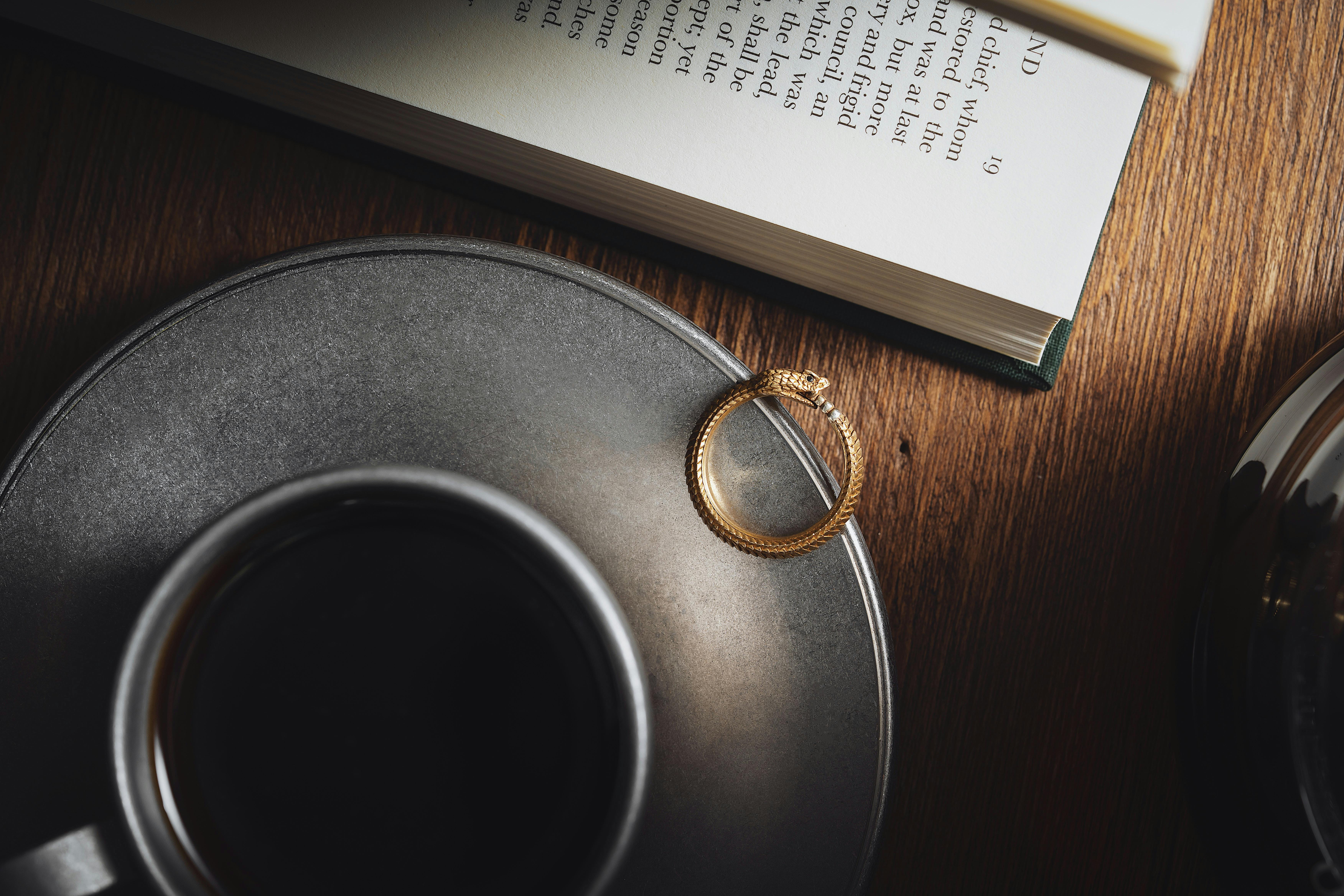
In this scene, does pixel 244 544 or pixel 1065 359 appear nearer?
pixel 244 544

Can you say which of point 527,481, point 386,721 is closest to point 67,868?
point 386,721

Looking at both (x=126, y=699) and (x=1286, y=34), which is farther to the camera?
(x=1286, y=34)

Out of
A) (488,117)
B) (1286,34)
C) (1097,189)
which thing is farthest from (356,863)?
(1286,34)

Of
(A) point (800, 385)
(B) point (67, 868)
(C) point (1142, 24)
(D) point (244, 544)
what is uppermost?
(C) point (1142, 24)

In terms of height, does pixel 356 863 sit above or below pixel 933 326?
below

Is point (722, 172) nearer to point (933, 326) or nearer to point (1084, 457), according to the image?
point (933, 326)

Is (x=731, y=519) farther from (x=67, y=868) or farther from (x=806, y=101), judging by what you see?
(x=67, y=868)
